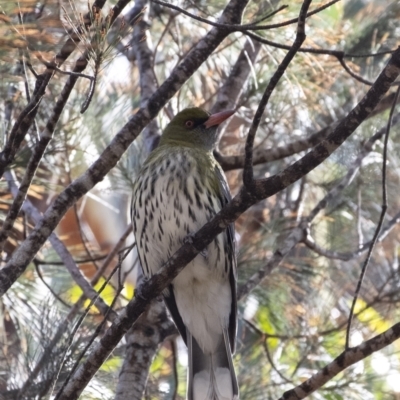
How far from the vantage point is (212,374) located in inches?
150

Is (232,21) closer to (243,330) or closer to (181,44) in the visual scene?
(181,44)

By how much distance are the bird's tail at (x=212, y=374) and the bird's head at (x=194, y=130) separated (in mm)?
979

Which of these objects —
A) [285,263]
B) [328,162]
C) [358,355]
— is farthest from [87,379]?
[328,162]

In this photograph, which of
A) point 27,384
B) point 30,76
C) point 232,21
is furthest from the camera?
point 30,76

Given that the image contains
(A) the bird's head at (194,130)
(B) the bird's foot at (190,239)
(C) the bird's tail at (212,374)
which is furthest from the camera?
(A) the bird's head at (194,130)

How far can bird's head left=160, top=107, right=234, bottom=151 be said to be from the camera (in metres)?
4.39

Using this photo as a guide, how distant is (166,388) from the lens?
15.3ft

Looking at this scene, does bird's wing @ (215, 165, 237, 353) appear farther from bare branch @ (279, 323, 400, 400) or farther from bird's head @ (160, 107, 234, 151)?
bare branch @ (279, 323, 400, 400)

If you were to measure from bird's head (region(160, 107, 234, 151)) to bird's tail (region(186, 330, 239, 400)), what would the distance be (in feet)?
3.21

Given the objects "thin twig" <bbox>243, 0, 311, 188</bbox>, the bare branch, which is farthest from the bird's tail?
"thin twig" <bbox>243, 0, 311, 188</bbox>

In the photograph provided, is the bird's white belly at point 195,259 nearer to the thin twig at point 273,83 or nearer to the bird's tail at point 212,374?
the bird's tail at point 212,374

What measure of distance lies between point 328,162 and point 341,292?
2.60ft

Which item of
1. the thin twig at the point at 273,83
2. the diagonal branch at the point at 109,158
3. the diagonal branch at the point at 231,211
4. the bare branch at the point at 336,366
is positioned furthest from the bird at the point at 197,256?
the thin twig at the point at 273,83

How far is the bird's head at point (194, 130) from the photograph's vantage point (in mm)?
4391
